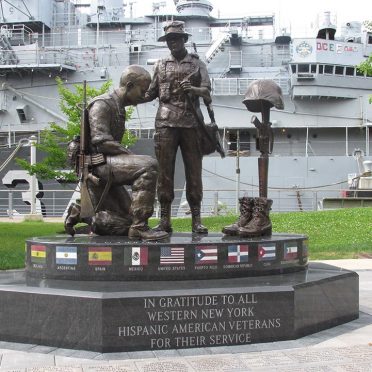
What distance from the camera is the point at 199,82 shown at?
7379 mm

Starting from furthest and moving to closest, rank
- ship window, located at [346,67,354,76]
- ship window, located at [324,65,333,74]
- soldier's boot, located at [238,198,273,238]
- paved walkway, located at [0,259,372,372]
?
1. ship window, located at [346,67,354,76]
2. ship window, located at [324,65,333,74]
3. soldier's boot, located at [238,198,273,238]
4. paved walkway, located at [0,259,372,372]

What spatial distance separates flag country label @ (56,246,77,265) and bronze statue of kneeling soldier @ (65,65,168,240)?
616mm

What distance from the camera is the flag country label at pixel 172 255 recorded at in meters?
5.87

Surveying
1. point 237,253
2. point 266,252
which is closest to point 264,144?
point 266,252

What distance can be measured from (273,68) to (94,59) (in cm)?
1058

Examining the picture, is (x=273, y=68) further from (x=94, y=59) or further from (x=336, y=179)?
(x=94, y=59)

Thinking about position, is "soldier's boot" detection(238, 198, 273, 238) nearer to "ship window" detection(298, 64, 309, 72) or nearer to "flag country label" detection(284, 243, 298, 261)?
"flag country label" detection(284, 243, 298, 261)

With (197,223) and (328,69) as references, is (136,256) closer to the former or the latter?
(197,223)

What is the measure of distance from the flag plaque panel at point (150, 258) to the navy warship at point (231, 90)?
22025 mm

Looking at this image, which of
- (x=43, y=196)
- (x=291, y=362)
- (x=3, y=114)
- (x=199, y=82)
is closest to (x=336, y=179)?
(x=43, y=196)

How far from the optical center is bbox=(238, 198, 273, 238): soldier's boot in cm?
706

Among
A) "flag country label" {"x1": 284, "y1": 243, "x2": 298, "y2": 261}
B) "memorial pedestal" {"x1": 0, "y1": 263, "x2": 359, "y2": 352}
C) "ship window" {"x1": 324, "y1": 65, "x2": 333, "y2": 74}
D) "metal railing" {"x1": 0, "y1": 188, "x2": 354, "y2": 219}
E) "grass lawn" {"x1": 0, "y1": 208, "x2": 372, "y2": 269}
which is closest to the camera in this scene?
"memorial pedestal" {"x1": 0, "y1": 263, "x2": 359, "y2": 352}

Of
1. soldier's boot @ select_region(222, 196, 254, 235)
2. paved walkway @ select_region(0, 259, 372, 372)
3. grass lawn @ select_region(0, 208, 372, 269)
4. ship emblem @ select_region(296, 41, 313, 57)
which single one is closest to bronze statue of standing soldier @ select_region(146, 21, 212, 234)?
soldier's boot @ select_region(222, 196, 254, 235)

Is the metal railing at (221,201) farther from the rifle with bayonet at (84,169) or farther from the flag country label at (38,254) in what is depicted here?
the flag country label at (38,254)
